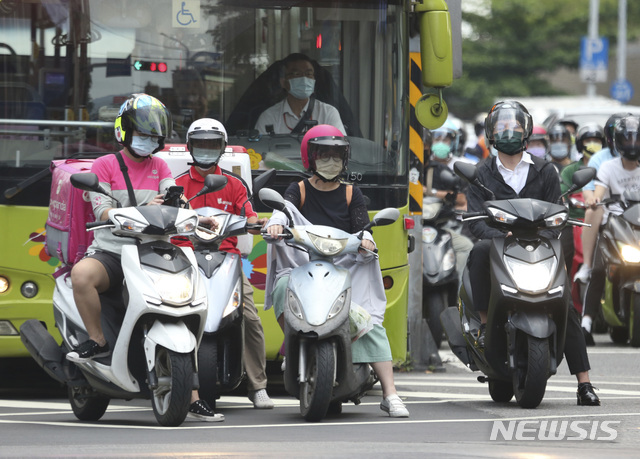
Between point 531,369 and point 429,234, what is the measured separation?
15.6 ft

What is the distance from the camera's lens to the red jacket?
9180 mm

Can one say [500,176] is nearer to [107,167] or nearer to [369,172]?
[369,172]

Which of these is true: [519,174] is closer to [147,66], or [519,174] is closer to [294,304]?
[294,304]

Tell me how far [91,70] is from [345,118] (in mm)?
1681

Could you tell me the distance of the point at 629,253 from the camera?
1346 centimetres

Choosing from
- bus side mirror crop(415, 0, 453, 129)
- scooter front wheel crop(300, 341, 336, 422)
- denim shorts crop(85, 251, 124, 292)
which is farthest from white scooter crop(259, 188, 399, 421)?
bus side mirror crop(415, 0, 453, 129)

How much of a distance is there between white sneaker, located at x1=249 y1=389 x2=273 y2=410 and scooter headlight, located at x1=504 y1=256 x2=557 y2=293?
1700 millimetres

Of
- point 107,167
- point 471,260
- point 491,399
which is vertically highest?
point 107,167

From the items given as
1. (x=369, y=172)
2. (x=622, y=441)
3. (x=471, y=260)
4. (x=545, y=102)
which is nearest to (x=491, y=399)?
(x=471, y=260)

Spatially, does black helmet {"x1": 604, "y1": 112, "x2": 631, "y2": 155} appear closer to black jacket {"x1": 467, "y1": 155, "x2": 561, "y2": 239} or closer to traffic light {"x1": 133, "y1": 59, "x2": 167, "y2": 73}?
black jacket {"x1": 467, "y1": 155, "x2": 561, "y2": 239}

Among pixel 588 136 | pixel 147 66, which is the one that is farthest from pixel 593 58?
pixel 147 66

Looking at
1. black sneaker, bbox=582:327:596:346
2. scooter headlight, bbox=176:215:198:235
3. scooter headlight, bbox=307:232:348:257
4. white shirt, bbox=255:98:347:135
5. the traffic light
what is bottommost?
black sneaker, bbox=582:327:596:346

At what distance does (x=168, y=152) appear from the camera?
31.4 feet

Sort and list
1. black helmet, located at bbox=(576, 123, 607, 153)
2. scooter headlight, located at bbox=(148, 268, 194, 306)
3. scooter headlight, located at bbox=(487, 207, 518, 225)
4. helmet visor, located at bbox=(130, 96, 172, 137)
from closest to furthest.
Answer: scooter headlight, located at bbox=(148, 268, 194, 306) → helmet visor, located at bbox=(130, 96, 172, 137) → scooter headlight, located at bbox=(487, 207, 518, 225) → black helmet, located at bbox=(576, 123, 607, 153)
